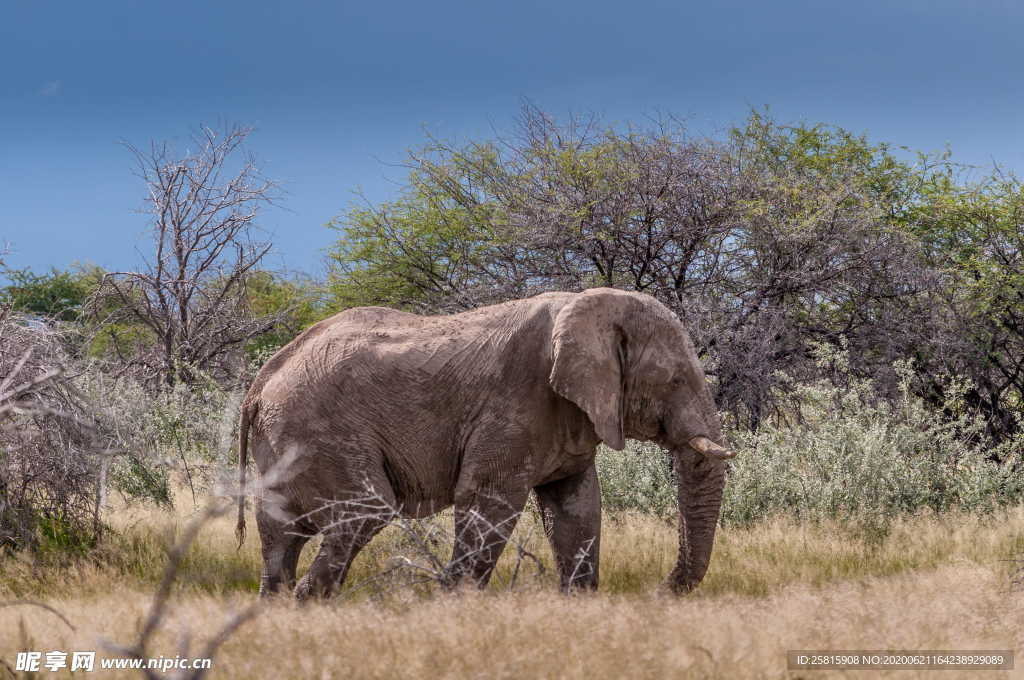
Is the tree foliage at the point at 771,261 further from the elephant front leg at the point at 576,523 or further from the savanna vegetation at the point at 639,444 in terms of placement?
the elephant front leg at the point at 576,523

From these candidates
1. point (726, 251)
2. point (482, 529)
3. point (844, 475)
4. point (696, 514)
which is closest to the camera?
point (482, 529)

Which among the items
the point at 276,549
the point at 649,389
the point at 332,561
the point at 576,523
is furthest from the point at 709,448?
the point at 276,549

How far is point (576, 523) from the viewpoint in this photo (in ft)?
22.8

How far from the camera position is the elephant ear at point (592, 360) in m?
6.16

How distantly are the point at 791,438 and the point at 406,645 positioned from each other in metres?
8.03

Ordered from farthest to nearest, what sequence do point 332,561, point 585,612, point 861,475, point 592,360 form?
1. point 861,475
2. point 332,561
3. point 592,360
4. point 585,612

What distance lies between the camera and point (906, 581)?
7.06 m

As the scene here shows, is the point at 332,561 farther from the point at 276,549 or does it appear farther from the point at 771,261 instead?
the point at 771,261

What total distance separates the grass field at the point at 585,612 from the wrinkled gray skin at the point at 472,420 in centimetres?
36

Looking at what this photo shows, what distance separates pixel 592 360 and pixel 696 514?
51.7 inches

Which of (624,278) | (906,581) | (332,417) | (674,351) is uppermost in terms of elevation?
(624,278)

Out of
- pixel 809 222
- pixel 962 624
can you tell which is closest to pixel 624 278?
pixel 809 222

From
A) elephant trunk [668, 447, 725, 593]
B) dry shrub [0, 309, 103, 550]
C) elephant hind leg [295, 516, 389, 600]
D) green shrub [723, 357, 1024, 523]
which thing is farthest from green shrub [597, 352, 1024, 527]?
dry shrub [0, 309, 103, 550]

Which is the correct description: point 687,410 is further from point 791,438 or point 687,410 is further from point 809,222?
point 809,222
